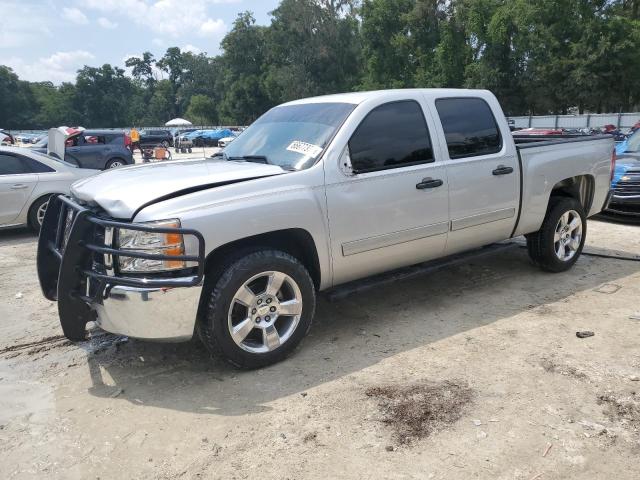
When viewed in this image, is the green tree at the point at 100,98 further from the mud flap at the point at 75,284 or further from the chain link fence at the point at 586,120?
the mud flap at the point at 75,284

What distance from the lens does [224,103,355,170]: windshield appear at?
13.4ft

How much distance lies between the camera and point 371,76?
58406mm

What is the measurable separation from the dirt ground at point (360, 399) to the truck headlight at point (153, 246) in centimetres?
85

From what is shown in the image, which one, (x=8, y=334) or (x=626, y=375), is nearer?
(x=626, y=375)

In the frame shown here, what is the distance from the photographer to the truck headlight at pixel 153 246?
3277mm

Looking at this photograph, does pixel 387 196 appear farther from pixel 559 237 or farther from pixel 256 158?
pixel 559 237

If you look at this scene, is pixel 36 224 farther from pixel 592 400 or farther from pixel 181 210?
pixel 592 400

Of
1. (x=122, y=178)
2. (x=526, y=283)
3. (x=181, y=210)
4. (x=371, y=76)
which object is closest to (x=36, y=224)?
(x=122, y=178)

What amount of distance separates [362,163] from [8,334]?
3346 mm

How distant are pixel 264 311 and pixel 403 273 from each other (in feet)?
4.61

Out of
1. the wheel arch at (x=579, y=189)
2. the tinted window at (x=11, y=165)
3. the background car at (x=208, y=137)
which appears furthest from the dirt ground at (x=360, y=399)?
the background car at (x=208, y=137)

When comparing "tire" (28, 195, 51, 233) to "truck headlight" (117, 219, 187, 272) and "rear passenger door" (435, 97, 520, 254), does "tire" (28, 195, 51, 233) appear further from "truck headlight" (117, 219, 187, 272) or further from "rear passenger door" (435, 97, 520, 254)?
"rear passenger door" (435, 97, 520, 254)

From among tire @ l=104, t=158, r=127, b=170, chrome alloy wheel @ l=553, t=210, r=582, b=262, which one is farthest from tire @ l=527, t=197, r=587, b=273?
tire @ l=104, t=158, r=127, b=170

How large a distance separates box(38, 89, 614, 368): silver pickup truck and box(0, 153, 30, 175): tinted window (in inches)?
205
